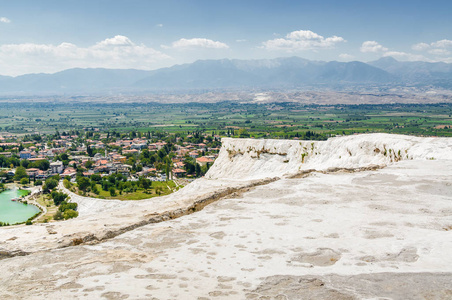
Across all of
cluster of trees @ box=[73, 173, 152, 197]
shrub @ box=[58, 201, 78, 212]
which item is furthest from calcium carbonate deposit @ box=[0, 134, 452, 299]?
cluster of trees @ box=[73, 173, 152, 197]

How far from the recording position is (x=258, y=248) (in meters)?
9.51

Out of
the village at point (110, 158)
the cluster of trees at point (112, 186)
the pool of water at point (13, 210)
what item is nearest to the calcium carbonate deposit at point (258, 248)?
the pool of water at point (13, 210)

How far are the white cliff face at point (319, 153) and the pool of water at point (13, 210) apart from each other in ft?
75.5

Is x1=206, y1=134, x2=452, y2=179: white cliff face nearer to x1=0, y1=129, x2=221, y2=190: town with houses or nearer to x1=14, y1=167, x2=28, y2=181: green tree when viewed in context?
x1=0, y1=129, x2=221, y2=190: town with houses

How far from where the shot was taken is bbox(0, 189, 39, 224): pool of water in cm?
4418

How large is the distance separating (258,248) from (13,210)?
48.0m

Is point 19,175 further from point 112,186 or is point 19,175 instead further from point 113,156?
point 112,186

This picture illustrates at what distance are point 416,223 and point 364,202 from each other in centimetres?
259

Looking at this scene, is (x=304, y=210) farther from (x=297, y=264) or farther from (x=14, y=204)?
(x=14, y=204)

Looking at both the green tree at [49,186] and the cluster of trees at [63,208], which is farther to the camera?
the green tree at [49,186]

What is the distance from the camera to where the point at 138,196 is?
50594mm

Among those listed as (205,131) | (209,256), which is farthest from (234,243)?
(205,131)

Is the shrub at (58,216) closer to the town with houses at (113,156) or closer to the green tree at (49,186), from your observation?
the green tree at (49,186)

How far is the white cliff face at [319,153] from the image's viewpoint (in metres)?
23.8
